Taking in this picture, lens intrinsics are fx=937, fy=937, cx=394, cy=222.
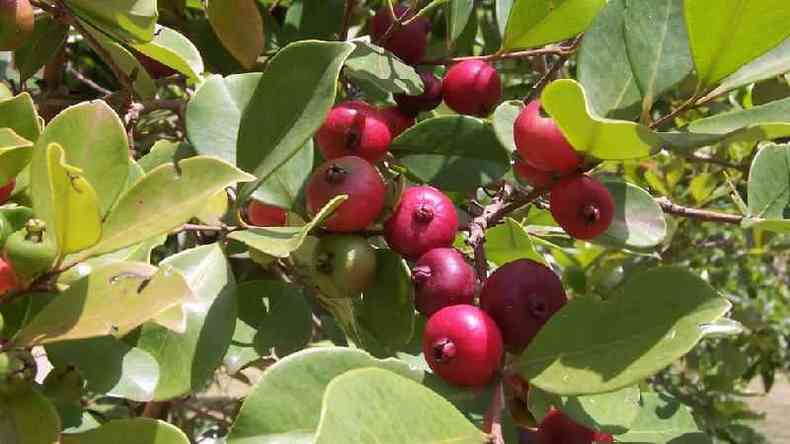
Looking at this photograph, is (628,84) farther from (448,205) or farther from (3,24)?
(3,24)

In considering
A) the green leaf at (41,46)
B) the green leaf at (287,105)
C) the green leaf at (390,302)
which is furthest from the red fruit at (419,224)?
the green leaf at (41,46)

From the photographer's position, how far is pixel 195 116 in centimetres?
90

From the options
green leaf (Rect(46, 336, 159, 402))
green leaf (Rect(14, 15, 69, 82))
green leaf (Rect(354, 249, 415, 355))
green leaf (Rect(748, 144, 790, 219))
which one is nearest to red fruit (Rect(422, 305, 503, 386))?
green leaf (Rect(354, 249, 415, 355))

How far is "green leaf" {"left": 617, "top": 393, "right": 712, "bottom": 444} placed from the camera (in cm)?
90

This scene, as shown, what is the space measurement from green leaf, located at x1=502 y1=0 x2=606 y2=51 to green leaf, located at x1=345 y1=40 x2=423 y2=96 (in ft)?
0.42

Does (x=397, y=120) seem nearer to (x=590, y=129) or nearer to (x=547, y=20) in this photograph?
(x=547, y=20)

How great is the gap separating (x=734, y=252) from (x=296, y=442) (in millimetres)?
2926

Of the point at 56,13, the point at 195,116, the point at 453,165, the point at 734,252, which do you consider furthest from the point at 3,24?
the point at 734,252

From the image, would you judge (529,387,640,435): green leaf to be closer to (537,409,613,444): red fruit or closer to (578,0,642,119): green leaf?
(537,409,613,444): red fruit

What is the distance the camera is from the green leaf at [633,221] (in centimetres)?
94

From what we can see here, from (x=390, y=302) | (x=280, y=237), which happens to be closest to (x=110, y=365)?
(x=280, y=237)

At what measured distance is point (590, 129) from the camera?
76 centimetres

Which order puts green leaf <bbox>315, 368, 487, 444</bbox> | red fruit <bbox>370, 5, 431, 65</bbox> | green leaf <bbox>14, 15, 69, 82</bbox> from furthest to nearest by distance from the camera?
green leaf <bbox>14, 15, 69, 82</bbox> < red fruit <bbox>370, 5, 431, 65</bbox> < green leaf <bbox>315, 368, 487, 444</bbox>

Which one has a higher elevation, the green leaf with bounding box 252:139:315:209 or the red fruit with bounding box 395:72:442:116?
the green leaf with bounding box 252:139:315:209
